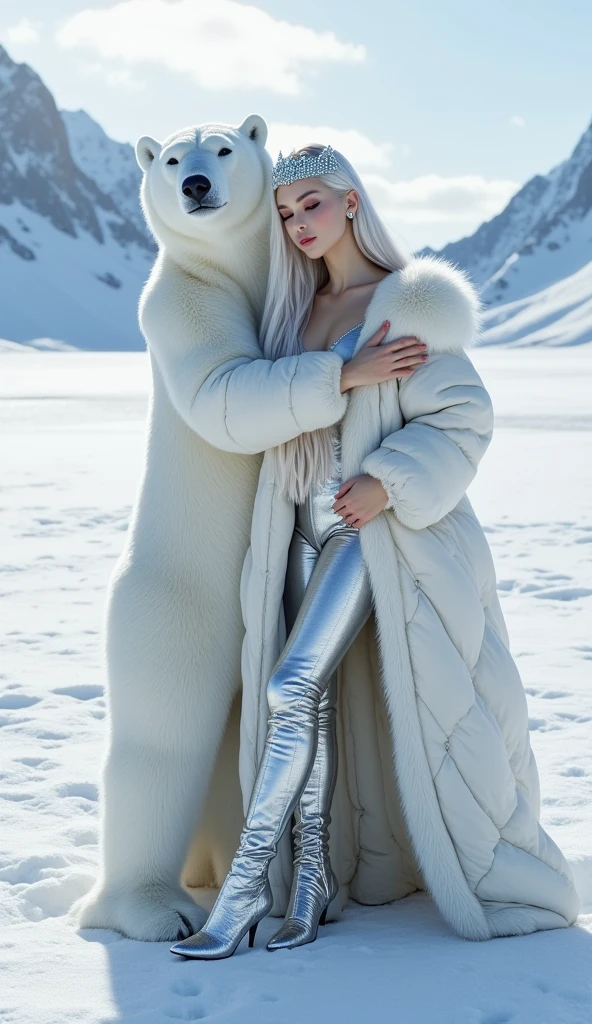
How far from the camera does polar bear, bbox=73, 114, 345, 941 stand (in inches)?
86.0

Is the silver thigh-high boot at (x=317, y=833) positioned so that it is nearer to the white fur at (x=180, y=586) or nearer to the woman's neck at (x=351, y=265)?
the white fur at (x=180, y=586)

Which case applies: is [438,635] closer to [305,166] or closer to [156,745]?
[156,745]

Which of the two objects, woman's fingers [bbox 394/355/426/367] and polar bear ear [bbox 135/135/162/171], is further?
polar bear ear [bbox 135/135/162/171]

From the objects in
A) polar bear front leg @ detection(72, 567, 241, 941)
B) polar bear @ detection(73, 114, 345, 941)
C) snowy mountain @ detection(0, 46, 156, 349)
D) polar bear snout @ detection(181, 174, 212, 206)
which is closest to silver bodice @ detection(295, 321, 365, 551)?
polar bear @ detection(73, 114, 345, 941)

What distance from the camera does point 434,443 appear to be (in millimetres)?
2070

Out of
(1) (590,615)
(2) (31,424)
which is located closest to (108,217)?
(2) (31,424)

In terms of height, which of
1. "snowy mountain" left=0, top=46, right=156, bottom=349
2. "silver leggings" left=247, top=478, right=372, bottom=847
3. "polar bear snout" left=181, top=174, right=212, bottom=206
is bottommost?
"silver leggings" left=247, top=478, right=372, bottom=847

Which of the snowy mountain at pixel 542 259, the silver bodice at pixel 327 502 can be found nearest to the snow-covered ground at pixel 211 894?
the silver bodice at pixel 327 502

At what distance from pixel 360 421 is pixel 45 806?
1456 mm

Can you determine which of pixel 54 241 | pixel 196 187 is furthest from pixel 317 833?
pixel 54 241

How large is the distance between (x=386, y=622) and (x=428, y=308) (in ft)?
2.03

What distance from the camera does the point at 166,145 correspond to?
2383mm

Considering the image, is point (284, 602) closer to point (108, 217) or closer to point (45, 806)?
point (45, 806)

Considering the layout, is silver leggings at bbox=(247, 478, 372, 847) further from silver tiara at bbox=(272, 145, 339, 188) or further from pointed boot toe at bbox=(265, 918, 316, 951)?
silver tiara at bbox=(272, 145, 339, 188)
